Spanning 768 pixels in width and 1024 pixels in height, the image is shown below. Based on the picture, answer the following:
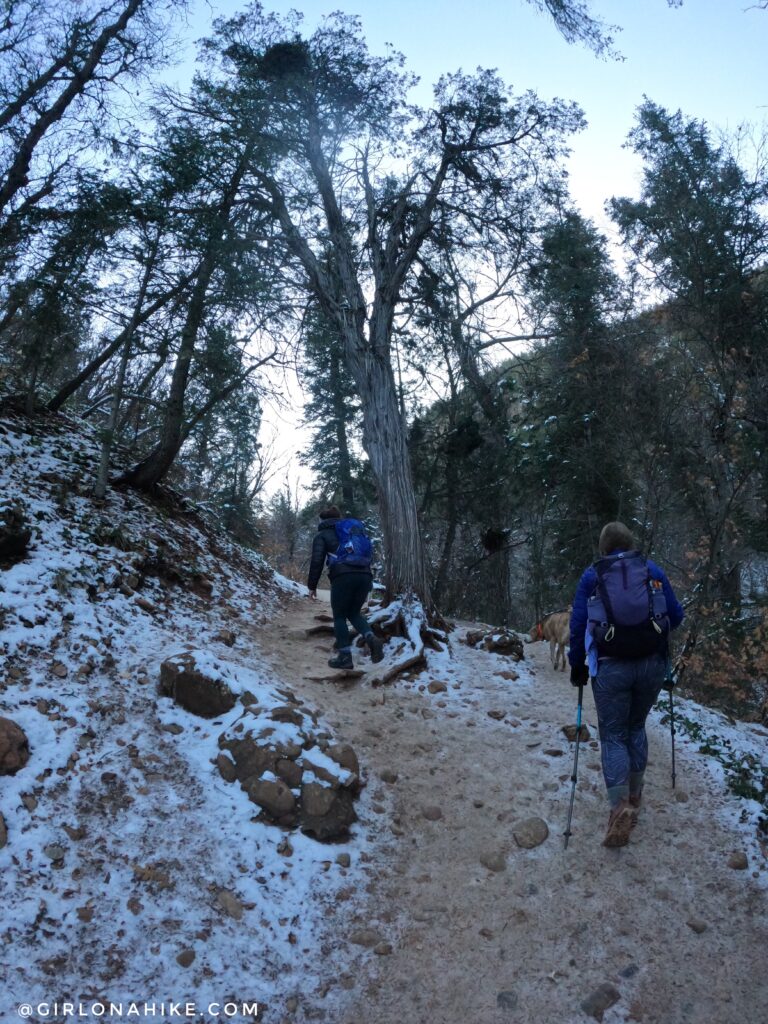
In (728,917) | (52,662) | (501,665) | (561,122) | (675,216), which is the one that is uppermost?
(561,122)

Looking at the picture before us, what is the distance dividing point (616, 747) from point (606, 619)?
2.79 ft

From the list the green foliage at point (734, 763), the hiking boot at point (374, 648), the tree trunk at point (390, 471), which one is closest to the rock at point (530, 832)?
the green foliage at point (734, 763)

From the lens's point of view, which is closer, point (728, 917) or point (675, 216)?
point (728, 917)

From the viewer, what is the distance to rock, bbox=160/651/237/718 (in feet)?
14.6

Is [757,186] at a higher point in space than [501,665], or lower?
higher

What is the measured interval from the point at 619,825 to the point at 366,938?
1.70 metres

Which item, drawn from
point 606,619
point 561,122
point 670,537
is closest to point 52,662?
point 606,619

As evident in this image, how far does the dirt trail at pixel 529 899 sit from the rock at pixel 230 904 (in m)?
0.53

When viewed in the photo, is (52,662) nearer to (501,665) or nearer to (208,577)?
(208,577)

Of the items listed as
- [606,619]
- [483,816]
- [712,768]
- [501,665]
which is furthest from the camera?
[501,665]

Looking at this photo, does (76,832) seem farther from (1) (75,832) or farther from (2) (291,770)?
(2) (291,770)

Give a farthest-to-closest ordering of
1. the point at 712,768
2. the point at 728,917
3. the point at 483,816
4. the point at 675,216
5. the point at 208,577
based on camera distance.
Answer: the point at 675,216
the point at 208,577
the point at 712,768
the point at 483,816
the point at 728,917

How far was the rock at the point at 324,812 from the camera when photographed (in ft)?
12.3

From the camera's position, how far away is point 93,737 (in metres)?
3.88
